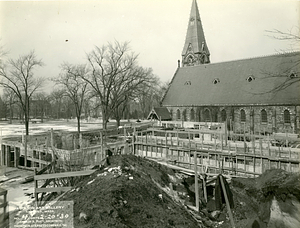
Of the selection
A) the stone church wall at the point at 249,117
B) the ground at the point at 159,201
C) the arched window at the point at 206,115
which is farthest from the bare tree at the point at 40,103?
the ground at the point at 159,201

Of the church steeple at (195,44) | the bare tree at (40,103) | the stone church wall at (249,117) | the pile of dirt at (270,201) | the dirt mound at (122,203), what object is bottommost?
the pile of dirt at (270,201)

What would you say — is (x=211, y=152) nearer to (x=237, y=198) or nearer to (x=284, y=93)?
(x=237, y=198)

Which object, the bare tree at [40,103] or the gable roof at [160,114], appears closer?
the gable roof at [160,114]

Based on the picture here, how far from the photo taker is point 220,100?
32.6m

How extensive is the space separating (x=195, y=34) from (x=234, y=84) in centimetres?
1490

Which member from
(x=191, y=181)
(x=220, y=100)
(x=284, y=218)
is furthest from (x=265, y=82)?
(x=284, y=218)

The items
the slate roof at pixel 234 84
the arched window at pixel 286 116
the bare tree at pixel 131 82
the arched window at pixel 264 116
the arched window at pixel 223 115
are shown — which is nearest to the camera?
the arched window at pixel 286 116

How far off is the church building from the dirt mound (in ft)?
66.1

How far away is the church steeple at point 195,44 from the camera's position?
4217 cm

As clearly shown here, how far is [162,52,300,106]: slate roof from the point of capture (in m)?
28.0

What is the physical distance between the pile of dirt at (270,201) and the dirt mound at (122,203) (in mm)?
3262

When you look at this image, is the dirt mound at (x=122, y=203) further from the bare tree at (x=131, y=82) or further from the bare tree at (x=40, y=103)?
the bare tree at (x=40, y=103)

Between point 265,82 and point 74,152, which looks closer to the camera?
point 74,152

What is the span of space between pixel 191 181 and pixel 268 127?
784 inches
